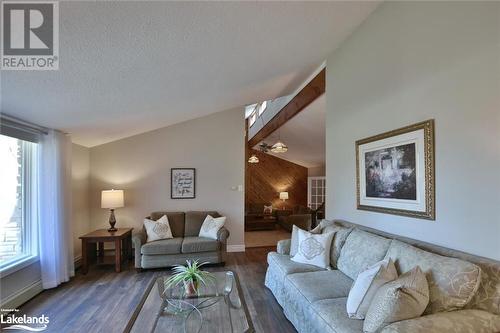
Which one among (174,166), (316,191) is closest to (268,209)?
(316,191)

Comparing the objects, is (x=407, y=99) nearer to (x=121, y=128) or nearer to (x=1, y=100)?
(x=1, y=100)

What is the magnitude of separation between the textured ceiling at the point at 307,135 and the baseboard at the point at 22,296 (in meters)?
4.94

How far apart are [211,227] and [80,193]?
7.84 feet

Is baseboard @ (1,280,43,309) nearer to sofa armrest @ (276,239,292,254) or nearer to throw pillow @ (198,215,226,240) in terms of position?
throw pillow @ (198,215,226,240)

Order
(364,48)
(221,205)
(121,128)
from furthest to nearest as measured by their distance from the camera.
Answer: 1. (221,205)
2. (121,128)
3. (364,48)

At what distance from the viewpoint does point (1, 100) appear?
7.50ft

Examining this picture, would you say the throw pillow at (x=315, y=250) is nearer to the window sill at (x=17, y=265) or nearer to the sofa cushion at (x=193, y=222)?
the sofa cushion at (x=193, y=222)

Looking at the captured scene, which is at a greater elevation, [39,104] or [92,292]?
[39,104]

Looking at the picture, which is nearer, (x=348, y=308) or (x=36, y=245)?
(x=348, y=308)

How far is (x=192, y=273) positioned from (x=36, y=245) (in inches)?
98.6

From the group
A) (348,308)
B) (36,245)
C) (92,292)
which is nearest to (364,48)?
(348,308)
